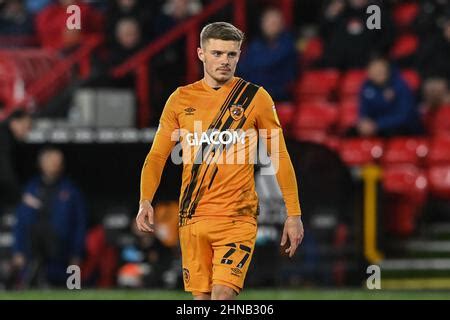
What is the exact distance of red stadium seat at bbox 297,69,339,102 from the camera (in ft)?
49.1

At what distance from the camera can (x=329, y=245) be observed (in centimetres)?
1260

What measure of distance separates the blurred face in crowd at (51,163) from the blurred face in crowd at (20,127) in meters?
0.44

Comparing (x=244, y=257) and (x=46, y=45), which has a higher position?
(x=46, y=45)

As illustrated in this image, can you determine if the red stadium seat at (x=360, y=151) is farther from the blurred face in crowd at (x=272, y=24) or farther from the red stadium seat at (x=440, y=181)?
the blurred face in crowd at (x=272, y=24)

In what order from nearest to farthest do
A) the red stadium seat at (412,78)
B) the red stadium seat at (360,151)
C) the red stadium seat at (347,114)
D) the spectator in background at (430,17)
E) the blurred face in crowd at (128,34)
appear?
the red stadium seat at (360,151)
the blurred face in crowd at (128,34)
the red stadium seat at (347,114)
the red stadium seat at (412,78)
the spectator in background at (430,17)

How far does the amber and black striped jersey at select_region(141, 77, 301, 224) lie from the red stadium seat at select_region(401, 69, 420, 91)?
7525 millimetres

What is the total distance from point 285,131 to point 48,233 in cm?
266

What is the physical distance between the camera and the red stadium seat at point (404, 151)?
1391 cm

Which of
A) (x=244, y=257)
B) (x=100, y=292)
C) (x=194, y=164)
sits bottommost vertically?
(x=100, y=292)

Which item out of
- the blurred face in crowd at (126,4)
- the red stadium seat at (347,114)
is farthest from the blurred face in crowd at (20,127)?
the red stadium seat at (347,114)

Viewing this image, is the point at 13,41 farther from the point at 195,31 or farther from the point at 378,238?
the point at 378,238

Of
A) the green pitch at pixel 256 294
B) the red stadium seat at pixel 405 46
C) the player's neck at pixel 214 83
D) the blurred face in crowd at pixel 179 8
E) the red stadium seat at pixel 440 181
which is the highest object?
the blurred face in crowd at pixel 179 8
